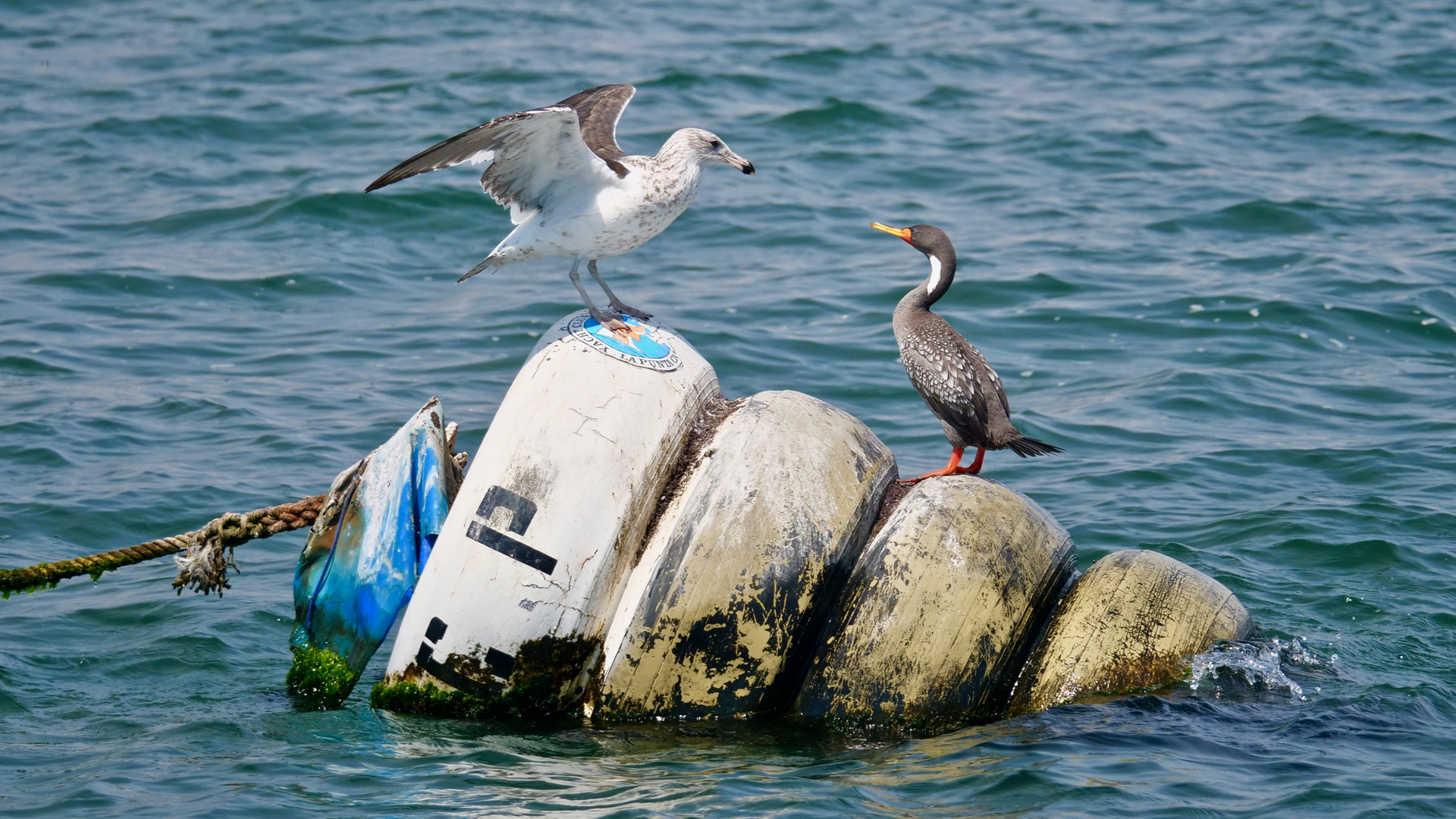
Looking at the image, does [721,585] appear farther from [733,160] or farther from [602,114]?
[602,114]

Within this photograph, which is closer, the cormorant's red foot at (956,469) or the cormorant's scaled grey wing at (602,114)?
the cormorant's red foot at (956,469)

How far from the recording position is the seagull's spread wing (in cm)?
595

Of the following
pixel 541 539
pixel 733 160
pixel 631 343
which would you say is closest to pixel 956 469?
pixel 631 343

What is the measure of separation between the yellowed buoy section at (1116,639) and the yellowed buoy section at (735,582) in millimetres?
943

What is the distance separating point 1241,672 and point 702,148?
3392mm

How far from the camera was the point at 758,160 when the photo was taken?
52.9ft

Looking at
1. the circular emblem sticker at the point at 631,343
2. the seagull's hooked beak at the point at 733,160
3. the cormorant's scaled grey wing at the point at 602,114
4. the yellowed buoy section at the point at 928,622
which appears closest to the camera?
the yellowed buoy section at the point at 928,622

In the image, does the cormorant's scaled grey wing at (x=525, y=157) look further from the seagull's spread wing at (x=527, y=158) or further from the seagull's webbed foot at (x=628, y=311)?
the seagull's webbed foot at (x=628, y=311)

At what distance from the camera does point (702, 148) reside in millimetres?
6816

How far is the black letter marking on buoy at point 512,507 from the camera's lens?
5.55 metres

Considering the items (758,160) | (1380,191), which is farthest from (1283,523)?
(758,160)

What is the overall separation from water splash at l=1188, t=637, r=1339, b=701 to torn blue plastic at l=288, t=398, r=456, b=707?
3302mm

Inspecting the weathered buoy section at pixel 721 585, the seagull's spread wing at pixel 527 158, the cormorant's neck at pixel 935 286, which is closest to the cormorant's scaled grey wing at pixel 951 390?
the cormorant's neck at pixel 935 286

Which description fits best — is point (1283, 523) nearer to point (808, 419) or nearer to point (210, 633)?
point (808, 419)
